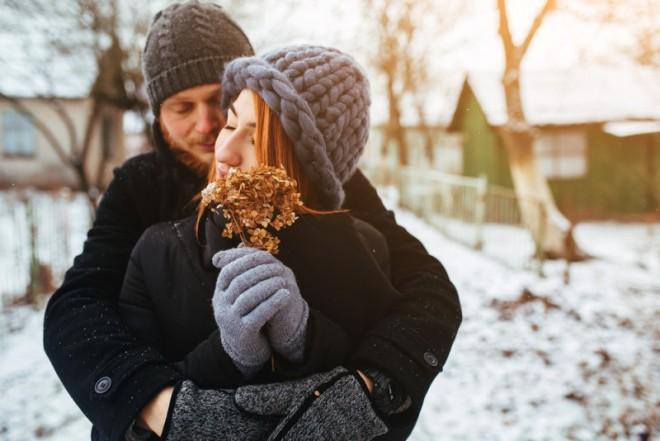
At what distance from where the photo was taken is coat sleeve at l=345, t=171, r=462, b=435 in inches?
55.8

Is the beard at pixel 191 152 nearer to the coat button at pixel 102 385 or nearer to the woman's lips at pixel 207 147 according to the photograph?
the woman's lips at pixel 207 147

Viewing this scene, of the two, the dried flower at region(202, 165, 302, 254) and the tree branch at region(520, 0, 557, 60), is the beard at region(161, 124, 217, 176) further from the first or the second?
the tree branch at region(520, 0, 557, 60)

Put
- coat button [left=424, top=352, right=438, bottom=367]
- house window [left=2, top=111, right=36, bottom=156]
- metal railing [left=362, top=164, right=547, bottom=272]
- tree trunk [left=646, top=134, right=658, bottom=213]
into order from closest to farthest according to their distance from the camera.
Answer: coat button [left=424, top=352, right=438, bottom=367], metal railing [left=362, top=164, right=547, bottom=272], tree trunk [left=646, top=134, right=658, bottom=213], house window [left=2, top=111, right=36, bottom=156]

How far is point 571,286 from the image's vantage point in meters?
8.19

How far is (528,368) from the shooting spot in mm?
5320

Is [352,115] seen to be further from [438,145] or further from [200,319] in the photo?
[438,145]

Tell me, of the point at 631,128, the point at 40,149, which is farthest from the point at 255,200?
the point at 40,149

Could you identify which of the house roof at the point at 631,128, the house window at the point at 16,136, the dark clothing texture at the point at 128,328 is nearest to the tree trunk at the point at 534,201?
the house roof at the point at 631,128

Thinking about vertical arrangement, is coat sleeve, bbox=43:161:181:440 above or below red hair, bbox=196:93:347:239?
below

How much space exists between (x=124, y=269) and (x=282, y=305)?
778mm

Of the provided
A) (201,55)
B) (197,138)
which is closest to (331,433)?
(197,138)

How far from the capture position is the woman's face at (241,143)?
1434 millimetres

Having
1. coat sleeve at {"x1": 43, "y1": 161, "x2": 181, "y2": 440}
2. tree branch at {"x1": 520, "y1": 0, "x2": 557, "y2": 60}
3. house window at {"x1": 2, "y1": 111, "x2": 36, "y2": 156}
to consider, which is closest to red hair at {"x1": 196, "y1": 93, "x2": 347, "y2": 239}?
coat sleeve at {"x1": 43, "y1": 161, "x2": 181, "y2": 440}

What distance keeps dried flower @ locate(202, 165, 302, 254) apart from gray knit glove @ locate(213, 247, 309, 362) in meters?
0.05
